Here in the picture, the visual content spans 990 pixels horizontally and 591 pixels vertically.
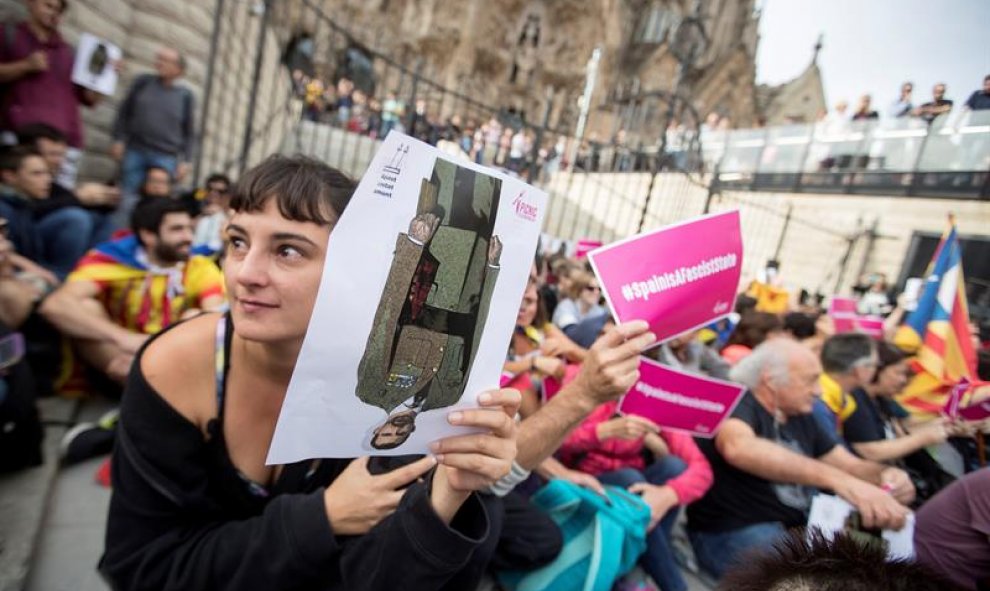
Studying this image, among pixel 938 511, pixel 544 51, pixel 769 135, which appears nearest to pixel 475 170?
pixel 938 511

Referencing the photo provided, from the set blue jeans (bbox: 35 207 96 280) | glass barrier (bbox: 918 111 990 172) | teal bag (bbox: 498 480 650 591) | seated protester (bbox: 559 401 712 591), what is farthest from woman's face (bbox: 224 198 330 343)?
glass barrier (bbox: 918 111 990 172)

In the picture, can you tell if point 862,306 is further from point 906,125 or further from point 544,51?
point 544,51

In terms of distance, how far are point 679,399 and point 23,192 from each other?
4.09 metres

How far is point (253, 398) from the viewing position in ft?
3.90

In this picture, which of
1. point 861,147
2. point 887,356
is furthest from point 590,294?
point 861,147

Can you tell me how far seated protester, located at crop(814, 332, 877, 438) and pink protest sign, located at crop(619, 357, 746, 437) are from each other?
1.39 m

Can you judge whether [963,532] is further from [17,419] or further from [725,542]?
[17,419]

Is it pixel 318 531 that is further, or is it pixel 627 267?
pixel 627 267

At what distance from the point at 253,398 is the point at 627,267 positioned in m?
1.04

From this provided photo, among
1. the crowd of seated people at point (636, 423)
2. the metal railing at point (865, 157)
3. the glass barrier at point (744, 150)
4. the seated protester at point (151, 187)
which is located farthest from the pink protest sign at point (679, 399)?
the glass barrier at point (744, 150)

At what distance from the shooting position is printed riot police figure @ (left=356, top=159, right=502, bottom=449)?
801 mm

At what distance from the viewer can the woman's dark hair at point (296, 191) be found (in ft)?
3.18

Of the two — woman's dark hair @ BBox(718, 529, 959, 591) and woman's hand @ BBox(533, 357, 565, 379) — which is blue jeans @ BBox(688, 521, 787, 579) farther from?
woman's dark hair @ BBox(718, 529, 959, 591)

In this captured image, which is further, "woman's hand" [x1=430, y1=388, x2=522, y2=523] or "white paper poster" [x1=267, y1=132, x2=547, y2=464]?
"woman's hand" [x1=430, y1=388, x2=522, y2=523]
